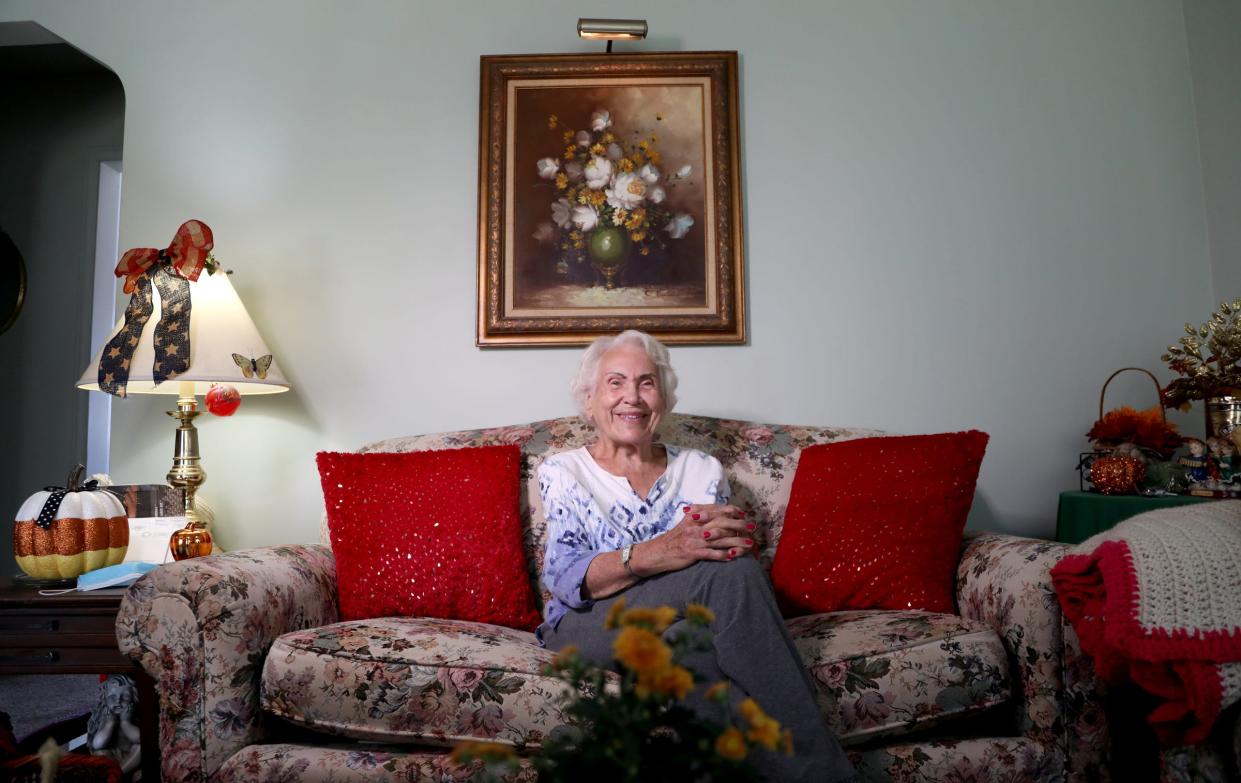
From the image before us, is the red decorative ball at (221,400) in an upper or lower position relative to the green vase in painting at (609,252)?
lower

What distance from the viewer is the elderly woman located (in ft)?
4.21

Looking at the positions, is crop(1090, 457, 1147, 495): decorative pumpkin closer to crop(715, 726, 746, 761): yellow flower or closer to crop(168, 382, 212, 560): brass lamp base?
crop(715, 726, 746, 761): yellow flower

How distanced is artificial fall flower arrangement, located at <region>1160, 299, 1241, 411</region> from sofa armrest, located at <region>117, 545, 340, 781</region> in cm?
239

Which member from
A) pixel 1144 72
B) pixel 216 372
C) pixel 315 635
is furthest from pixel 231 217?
pixel 1144 72

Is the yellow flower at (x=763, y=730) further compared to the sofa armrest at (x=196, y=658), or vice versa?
the sofa armrest at (x=196, y=658)

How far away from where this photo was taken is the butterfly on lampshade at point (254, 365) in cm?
220

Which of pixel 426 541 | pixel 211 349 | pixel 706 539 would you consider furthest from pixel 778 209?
pixel 211 349

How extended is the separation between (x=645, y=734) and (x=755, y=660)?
0.63 m

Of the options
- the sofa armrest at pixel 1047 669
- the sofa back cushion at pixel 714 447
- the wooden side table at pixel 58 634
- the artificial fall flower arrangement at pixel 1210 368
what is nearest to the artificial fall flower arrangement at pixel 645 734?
the sofa armrest at pixel 1047 669

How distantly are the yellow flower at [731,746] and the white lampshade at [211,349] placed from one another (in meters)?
1.91

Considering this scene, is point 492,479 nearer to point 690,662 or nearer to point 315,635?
point 315,635

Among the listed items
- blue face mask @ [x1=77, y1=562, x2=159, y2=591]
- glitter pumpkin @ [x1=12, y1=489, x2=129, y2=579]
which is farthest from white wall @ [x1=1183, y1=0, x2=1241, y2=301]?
glitter pumpkin @ [x1=12, y1=489, x2=129, y2=579]

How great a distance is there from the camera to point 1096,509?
80.0 inches

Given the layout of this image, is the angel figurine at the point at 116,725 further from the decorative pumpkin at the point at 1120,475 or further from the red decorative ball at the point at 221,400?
the decorative pumpkin at the point at 1120,475
